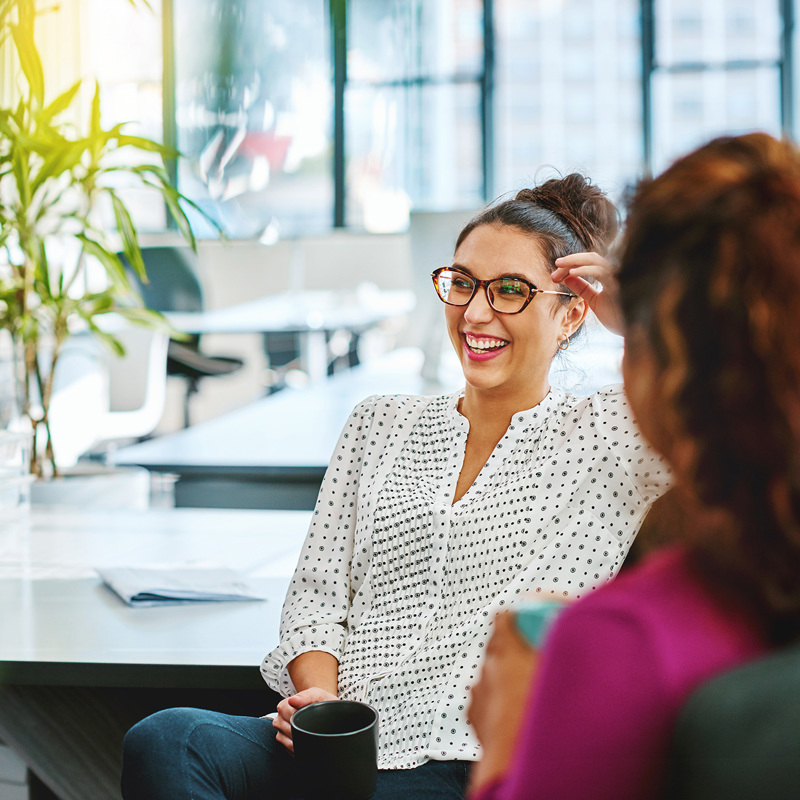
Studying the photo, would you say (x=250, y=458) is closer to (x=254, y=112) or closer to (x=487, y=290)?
(x=487, y=290)

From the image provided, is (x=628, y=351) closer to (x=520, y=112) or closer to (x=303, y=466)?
(x=303, y=466)

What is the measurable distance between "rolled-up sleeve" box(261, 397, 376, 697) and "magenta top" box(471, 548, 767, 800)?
2.75 feet

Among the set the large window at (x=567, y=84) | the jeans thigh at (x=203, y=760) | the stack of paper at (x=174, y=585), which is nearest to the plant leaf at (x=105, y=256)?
the stack of paper at (x=174, y=585)

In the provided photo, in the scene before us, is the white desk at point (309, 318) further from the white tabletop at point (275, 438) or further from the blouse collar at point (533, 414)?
the blouse collar at point (533, 414)

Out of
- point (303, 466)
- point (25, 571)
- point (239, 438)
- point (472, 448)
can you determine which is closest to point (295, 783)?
point (472, 448)

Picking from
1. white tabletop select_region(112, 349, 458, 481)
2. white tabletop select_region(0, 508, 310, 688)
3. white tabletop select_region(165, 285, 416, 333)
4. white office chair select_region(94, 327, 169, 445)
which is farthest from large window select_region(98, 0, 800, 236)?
white tabletop select_region(0, 508, 310, 688)

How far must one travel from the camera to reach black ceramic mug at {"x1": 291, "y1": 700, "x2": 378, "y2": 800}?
36.2 inches

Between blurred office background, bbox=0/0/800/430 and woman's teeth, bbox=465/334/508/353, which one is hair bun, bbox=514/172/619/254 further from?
blurred office background, bbox=0/0/800/430

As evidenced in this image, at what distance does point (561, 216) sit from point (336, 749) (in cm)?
89

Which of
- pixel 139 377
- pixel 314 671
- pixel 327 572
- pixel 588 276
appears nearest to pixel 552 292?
pixel 588 276

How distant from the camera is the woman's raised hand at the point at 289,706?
1.17 metres

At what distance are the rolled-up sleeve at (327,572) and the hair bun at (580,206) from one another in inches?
15.6

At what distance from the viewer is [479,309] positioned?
1.43 metres

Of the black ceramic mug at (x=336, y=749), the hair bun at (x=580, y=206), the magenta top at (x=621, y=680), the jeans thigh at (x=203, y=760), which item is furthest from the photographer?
the hair bun at (x=580, y=206)
